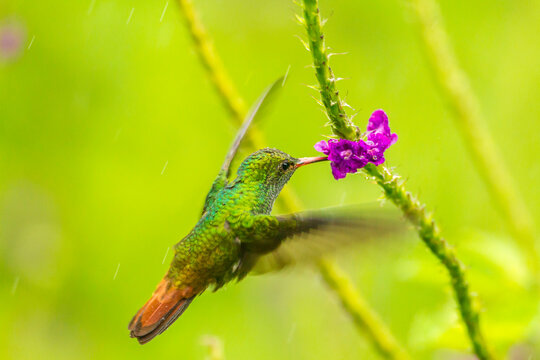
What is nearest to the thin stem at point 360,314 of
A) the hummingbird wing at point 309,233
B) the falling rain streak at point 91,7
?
the hummingbird wing at point 309,233

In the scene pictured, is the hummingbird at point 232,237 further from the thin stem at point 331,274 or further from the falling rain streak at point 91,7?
the falling rain streak at point 91,7

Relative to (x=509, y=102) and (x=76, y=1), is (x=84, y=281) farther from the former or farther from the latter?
(x=509, y=102)

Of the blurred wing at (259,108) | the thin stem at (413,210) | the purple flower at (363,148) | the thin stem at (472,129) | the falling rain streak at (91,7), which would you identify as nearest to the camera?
the thin stem at (413,210)

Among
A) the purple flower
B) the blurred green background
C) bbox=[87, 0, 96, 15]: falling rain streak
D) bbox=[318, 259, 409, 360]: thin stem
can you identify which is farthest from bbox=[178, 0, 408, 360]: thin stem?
bbox=[87, 0, 96, 15]: falling rain streak

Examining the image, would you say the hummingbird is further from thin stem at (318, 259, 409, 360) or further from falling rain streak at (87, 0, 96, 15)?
falling rain streak at (87, 0, 96, 15)

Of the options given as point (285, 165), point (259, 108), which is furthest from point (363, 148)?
point (259, 108)

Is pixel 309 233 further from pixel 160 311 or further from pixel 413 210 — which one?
pixel 160 311
